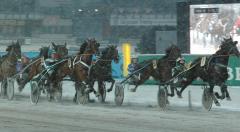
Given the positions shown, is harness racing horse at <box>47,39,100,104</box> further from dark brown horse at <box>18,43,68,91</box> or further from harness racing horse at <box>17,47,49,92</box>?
harness racing horse at <box>17,47,49,92</box>

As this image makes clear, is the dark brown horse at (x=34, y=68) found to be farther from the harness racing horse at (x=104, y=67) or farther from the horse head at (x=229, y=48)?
the horse head at (x=229, y=48)

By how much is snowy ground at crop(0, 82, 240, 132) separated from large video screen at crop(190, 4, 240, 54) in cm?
1040

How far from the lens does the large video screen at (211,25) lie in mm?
29828

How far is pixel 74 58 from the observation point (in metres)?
18.4

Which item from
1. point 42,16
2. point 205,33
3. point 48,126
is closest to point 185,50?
point 205,33

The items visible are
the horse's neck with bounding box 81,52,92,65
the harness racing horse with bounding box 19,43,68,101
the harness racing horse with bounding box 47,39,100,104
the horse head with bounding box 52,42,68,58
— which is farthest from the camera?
the horse head with bounding box 52,42,68,58

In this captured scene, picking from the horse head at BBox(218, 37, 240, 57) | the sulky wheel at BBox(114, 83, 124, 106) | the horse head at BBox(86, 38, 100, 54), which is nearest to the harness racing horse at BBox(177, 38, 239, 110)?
the horse head at BBox(218, 37, 240, 57)

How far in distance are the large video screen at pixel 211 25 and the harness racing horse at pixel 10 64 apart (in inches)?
469

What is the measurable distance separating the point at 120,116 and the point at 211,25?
17.3 meters

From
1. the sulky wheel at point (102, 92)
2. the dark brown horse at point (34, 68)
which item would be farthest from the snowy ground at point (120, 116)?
the dark brown horse at point (34, 68)

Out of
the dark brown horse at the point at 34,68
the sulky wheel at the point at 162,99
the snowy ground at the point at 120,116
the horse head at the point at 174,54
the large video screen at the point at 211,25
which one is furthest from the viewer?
the large video screen at the point at 211,25

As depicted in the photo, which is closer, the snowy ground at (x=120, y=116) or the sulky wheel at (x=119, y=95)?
the snowy ground at (x=120, y=116)

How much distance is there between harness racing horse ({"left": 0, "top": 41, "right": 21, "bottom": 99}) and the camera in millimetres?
20969

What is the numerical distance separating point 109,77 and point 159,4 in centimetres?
3128
